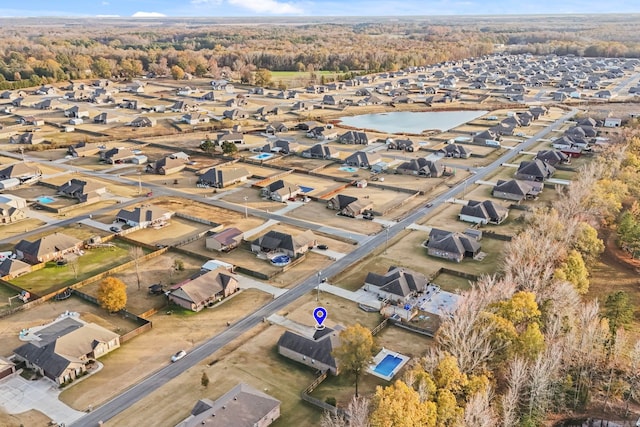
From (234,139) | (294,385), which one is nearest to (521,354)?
(294,385)

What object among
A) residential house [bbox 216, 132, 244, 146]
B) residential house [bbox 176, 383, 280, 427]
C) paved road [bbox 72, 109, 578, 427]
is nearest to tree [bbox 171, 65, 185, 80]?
residential house [bbox 216, 132, 244, 146]

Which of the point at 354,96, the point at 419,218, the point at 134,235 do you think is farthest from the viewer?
the point at 354,96

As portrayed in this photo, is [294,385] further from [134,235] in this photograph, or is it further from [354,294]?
[134,235]

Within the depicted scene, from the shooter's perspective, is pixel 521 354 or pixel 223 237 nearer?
pixel 521 354

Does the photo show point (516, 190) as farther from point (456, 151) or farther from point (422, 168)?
point (456, 151)

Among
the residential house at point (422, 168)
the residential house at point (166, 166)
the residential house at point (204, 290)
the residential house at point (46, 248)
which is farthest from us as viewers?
the residential house at point (166, 166)

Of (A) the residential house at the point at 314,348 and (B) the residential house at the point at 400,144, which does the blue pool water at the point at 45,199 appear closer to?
(A) the residential house at the point at 314,348

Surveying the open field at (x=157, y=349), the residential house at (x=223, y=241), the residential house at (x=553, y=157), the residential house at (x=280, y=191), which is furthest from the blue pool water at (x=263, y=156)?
the residential house at (x=553, y=157)
